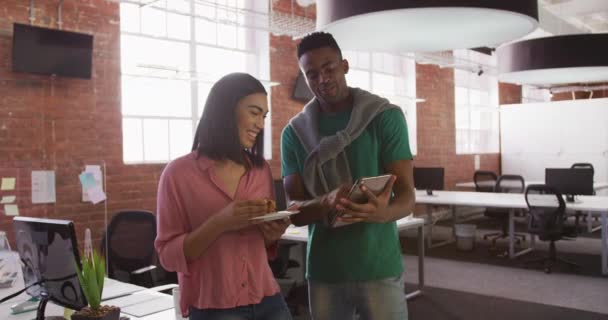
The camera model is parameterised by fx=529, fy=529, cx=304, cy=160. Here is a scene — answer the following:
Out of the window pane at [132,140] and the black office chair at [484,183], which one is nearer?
the window pane at [132,140]

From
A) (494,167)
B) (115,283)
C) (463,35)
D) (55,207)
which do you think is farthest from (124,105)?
(494,167)

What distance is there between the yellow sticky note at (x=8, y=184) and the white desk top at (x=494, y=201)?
501cm

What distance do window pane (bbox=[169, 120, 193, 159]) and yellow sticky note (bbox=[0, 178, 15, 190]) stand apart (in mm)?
1841

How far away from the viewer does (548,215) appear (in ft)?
19.8

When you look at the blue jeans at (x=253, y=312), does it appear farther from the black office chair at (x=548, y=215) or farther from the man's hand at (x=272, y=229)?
the black office chair at (x=548, y=215)

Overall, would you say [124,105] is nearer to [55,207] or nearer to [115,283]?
[55,207]

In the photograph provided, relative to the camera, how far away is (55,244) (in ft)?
6.00

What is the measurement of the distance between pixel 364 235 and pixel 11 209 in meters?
3.83

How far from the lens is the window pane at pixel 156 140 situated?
5.84m

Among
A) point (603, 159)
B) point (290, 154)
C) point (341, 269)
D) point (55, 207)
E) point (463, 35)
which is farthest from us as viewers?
point (603, 159)

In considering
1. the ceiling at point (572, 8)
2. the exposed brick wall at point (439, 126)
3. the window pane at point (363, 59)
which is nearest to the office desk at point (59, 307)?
the window pane at point (363, 59)

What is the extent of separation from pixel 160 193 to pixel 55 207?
382 cm

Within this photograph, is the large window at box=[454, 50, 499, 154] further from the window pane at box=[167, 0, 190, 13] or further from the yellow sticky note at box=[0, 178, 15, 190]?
the yellow sticky note at box=[0, 178, 15, 190]

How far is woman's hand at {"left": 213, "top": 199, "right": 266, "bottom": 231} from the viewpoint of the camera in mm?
1396
